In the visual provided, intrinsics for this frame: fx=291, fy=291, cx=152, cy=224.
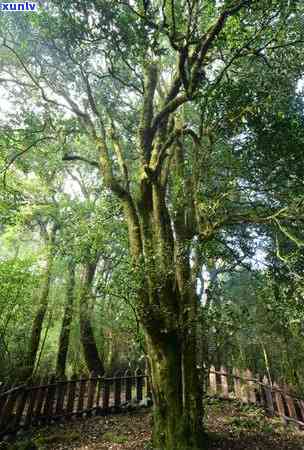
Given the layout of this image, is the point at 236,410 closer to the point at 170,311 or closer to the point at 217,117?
the point at 170,311

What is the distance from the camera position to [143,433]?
5.93m

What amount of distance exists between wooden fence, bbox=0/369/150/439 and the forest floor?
275mm

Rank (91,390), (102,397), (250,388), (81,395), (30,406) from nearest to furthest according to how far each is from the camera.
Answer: (30,406)
(81,395)
(91,390)
(102,397)
(250,388)

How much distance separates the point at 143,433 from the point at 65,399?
2803mm

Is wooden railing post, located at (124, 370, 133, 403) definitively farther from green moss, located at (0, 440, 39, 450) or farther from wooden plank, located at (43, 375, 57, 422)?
green moss, located at (0, 440, 39, 450)

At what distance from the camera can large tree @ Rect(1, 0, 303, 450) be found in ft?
14.7

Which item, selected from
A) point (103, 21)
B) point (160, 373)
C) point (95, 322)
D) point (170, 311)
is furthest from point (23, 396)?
point (103, 21)

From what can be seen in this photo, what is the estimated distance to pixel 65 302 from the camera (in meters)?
10.9

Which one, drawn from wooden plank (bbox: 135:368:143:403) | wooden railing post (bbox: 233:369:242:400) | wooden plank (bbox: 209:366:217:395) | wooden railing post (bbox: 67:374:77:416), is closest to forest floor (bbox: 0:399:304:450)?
wooden railing post (bbox: 67:374:77:416)

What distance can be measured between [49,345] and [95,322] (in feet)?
16.1

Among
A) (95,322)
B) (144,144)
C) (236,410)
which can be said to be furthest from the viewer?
(95,322)

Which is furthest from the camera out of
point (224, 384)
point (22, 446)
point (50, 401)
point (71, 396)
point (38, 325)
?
point (38, 325)

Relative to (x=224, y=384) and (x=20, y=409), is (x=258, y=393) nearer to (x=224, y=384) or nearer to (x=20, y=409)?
(x=224, y=384)

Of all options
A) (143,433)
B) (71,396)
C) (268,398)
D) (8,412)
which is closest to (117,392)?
(71,396)
